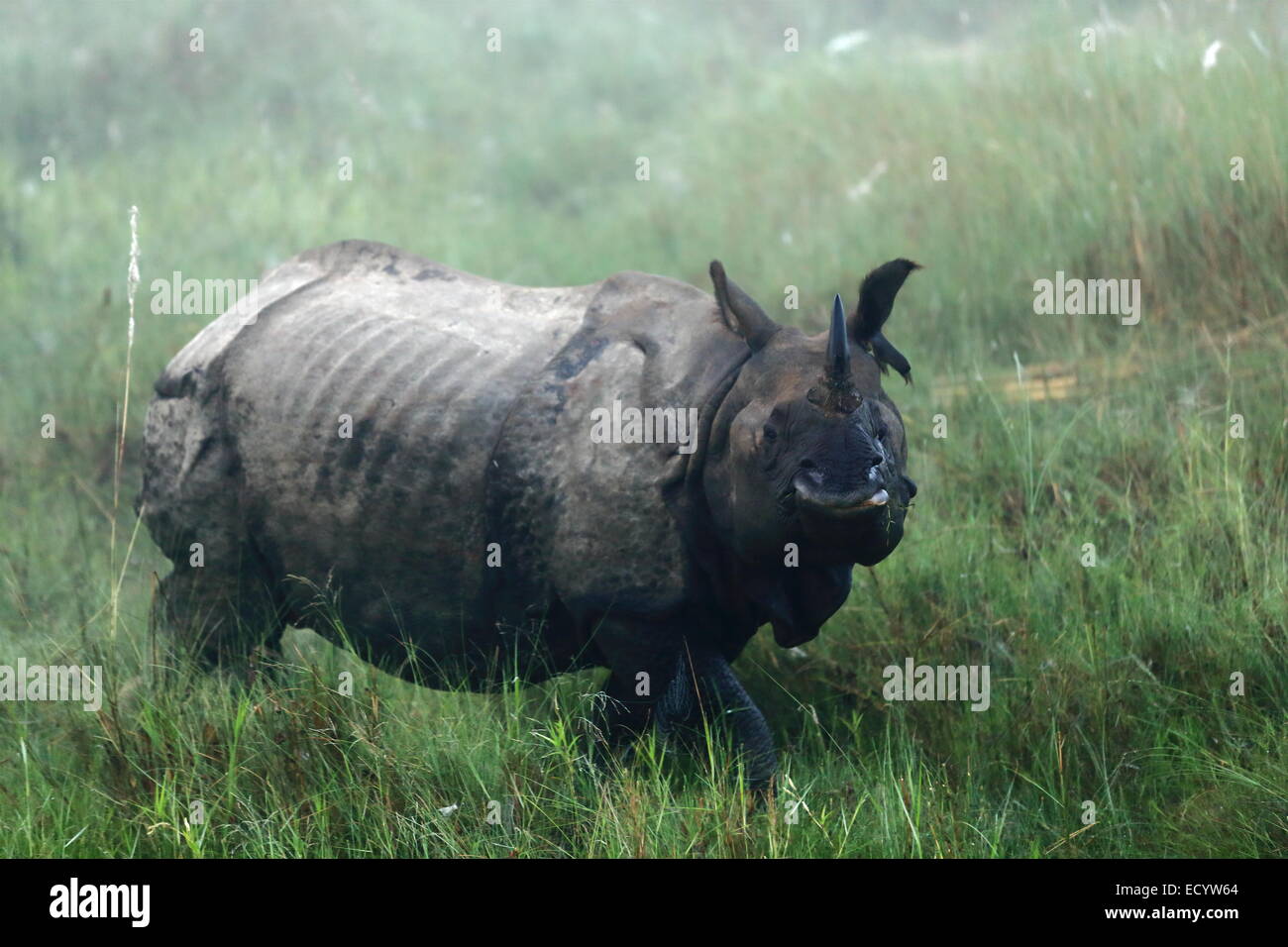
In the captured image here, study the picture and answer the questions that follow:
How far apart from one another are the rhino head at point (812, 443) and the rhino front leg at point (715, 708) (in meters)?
0.41

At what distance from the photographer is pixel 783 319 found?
757cm

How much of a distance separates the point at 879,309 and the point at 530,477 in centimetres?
98

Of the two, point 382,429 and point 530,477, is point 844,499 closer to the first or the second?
point 530,477

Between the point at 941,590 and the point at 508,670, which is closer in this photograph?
the point at 508,670

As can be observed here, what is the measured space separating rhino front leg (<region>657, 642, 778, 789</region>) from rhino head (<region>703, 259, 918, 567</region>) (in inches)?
16.2

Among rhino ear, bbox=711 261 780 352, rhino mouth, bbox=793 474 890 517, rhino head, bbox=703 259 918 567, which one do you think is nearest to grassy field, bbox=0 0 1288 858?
rhino head, bbox=703 259 918 567

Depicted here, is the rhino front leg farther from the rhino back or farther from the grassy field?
the rhino back

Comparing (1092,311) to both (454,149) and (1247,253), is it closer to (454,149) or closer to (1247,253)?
(1247,253)

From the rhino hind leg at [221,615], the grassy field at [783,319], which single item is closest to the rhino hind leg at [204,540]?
the rhino hind leg at [221,615]

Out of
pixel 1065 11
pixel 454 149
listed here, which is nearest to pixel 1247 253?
pixel 1065 11

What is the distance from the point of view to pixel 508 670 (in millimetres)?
3895

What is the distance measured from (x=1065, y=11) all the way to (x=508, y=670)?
8.21 m

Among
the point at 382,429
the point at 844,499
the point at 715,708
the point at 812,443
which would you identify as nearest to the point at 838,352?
the point at 812,443

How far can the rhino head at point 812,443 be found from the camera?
302cm
